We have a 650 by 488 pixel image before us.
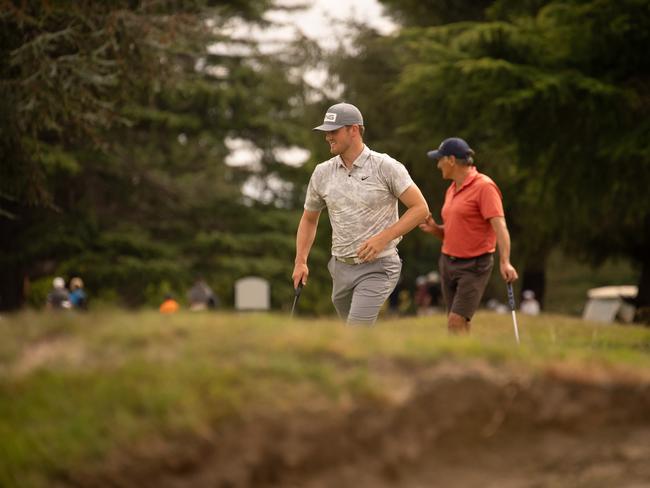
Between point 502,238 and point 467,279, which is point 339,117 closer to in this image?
point 502,238

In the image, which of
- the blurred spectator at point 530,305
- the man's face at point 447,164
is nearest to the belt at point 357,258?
the man's face at point 447,164

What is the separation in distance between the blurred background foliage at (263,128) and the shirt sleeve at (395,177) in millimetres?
8641

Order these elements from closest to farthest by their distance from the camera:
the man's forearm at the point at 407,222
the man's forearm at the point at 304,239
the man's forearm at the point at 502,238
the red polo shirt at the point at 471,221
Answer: the man's forearm at the point at 407,222 → the man's forearm at the point at 304,239 → the man's forearm at the point at 502,238 → the red polo shirt at the point at 471,221

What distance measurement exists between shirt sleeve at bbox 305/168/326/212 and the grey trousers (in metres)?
0.46

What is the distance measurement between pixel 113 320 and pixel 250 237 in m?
29.7

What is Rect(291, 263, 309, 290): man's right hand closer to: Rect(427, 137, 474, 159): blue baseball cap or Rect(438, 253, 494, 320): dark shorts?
Rect(438, 253, 494, 320): dark shorts

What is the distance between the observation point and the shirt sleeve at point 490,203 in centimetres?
850

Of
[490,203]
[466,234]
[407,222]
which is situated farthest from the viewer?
[466,234]

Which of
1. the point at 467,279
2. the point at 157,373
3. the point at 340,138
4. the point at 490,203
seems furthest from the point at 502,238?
the point at 157,373

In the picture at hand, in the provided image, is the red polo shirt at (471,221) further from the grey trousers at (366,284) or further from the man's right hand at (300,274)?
the man's right hand at (300,274)

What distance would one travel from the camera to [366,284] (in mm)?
7715

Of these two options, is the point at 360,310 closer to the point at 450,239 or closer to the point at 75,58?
the point at 450,239

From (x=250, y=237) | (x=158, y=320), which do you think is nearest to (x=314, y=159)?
(x=250, y=237)

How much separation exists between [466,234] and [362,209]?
1389 mm
